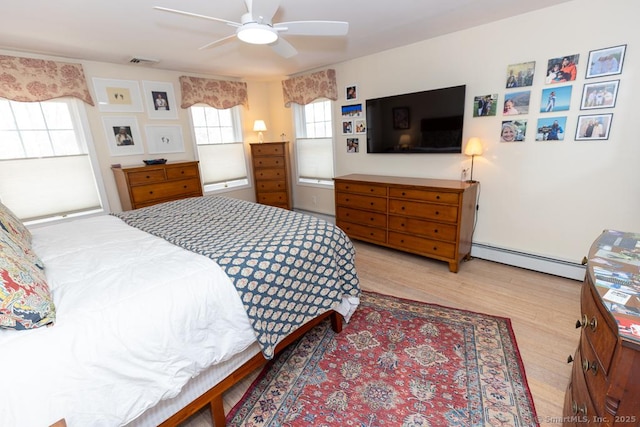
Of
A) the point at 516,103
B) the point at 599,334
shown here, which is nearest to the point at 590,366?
the point at 599,334

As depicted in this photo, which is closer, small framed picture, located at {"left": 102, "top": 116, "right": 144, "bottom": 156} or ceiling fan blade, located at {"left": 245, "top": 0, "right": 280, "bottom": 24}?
ceiling fan blade, located at {"left": 245, "top": 0, "right": 280, "bottom": 24}

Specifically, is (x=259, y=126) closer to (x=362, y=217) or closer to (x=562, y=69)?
(x=362, y=217)

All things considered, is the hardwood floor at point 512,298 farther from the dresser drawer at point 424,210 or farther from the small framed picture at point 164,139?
the small framed picture at point 164,139

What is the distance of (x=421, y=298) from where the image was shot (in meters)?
2.43

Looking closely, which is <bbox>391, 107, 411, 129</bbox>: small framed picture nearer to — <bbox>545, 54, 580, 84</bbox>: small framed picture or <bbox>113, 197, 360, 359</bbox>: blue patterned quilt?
<bbox>545, 54, 580, 84</bbox>: small framed picture

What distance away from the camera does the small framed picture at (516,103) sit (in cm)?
254

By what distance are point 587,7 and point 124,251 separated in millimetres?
3712

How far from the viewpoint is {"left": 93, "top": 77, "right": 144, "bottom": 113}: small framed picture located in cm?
328

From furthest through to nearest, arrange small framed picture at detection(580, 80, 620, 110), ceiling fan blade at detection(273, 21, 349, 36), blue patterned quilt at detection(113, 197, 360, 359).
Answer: small framed picture at detection(580, 80, 620, 110) < ceiling fan blade at detection(273, 21, 349, 36) < blue patterned quilt at detection(113, 197, 360, 359)

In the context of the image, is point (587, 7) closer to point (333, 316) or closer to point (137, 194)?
point (333, 316)

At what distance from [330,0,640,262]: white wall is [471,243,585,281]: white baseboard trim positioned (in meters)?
0.06

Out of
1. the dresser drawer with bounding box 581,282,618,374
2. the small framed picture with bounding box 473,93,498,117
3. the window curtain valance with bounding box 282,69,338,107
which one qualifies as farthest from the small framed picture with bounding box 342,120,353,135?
the dresser drawer with bounding box 581,282,618,374

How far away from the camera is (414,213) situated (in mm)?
2973

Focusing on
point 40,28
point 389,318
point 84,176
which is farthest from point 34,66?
point 389,318
